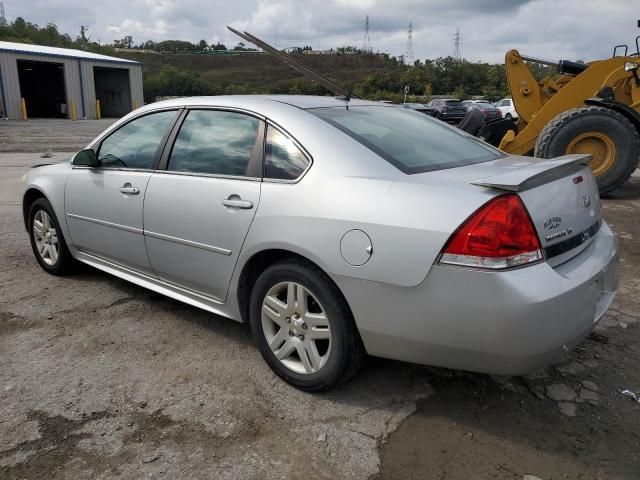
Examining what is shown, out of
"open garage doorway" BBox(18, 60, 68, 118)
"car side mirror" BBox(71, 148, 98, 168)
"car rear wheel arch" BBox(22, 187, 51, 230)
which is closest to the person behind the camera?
"car side mirror" BBox(71, 148, 98, 168)

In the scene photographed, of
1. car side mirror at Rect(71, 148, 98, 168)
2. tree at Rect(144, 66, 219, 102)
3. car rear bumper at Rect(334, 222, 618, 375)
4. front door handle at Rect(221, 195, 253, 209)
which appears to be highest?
tree at Rect(144, 66, 219, 102)

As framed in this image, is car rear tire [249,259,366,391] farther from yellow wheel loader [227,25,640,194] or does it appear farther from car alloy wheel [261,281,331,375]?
yellow wheel loader [227,25,640,194]

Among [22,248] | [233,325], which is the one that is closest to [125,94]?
[22,248]

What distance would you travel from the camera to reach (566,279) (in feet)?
7.41

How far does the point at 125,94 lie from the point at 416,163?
1603 inches

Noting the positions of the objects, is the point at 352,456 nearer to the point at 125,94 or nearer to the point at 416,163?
the point at 416,163

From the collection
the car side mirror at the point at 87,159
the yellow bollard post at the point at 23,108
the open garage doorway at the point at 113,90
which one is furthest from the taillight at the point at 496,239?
the open garage doorway at the point at 113,90

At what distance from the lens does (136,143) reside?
3756 mm

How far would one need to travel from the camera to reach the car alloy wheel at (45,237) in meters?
4.48

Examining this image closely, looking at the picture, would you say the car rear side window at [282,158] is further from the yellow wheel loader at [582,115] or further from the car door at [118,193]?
the yellow wheel loader at [582,115]

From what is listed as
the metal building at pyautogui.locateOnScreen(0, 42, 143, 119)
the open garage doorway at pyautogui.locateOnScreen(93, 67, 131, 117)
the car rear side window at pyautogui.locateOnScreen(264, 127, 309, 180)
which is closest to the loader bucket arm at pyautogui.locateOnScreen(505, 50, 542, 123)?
the car rear side window at pyautogui.locateOnScreen(264, 127, 309, 180)

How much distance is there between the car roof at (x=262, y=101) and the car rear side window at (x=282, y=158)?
27 centimetres

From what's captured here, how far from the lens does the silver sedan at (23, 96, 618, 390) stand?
2.18 m

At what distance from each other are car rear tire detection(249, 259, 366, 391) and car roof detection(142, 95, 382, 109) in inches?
40.2
